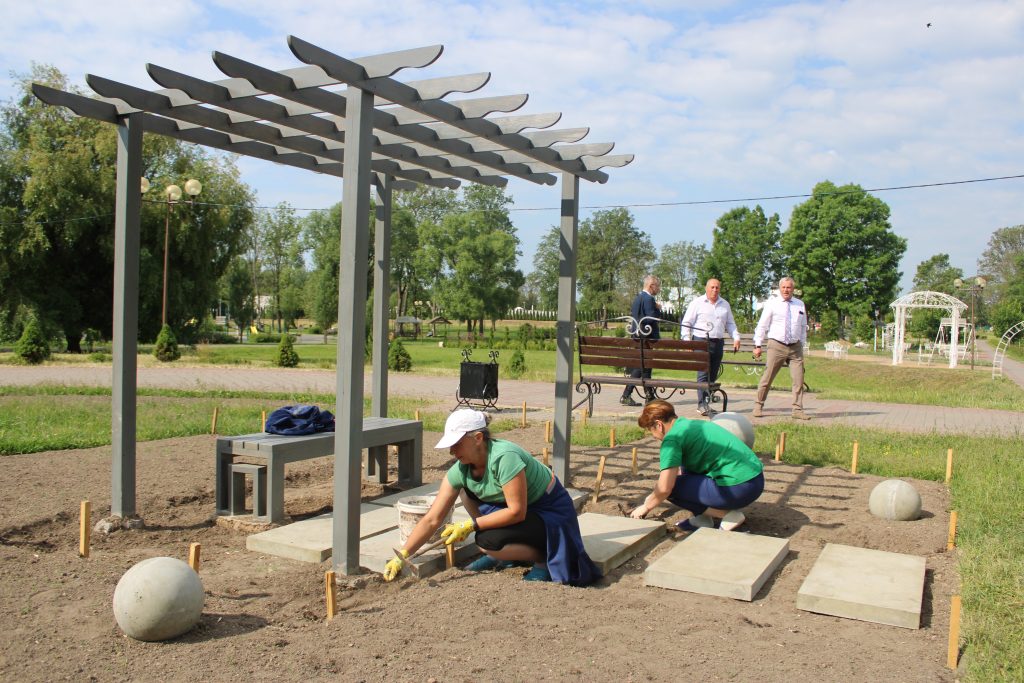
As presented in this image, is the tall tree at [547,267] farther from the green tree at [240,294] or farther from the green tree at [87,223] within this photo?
the green tree at [87,223]

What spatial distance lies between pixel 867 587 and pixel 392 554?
2644 millimetres

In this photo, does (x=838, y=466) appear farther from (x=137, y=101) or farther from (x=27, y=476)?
(x=27, y=476)

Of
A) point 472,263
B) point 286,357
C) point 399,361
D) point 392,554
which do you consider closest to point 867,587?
point 392,554

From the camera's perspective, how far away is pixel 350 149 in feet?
14.8

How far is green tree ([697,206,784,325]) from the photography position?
64250 millimetres

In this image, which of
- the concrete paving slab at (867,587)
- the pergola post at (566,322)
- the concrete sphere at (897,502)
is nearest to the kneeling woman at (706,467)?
the concrete paving slab at (867,587)

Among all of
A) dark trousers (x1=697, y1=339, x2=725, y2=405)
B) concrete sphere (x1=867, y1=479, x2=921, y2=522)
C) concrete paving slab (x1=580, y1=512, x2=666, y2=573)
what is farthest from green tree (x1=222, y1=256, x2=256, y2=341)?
concrete sphere (x1=867, y1=479, x2=921, y2=522)

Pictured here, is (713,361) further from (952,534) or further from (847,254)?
(847,254)

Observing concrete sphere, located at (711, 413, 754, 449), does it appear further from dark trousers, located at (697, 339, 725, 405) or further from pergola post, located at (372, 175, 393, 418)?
pergola post, located at (372, 175, 393, 418)

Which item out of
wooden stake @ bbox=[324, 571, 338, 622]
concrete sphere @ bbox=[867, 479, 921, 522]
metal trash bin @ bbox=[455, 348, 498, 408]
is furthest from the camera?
metal trash bin @ bbox=[455, 348, 498, 408]

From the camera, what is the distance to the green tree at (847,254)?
56.8m

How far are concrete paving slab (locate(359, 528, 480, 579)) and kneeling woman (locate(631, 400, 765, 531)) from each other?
4.40ft

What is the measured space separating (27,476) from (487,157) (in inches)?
193

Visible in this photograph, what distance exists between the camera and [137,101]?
5336mm
